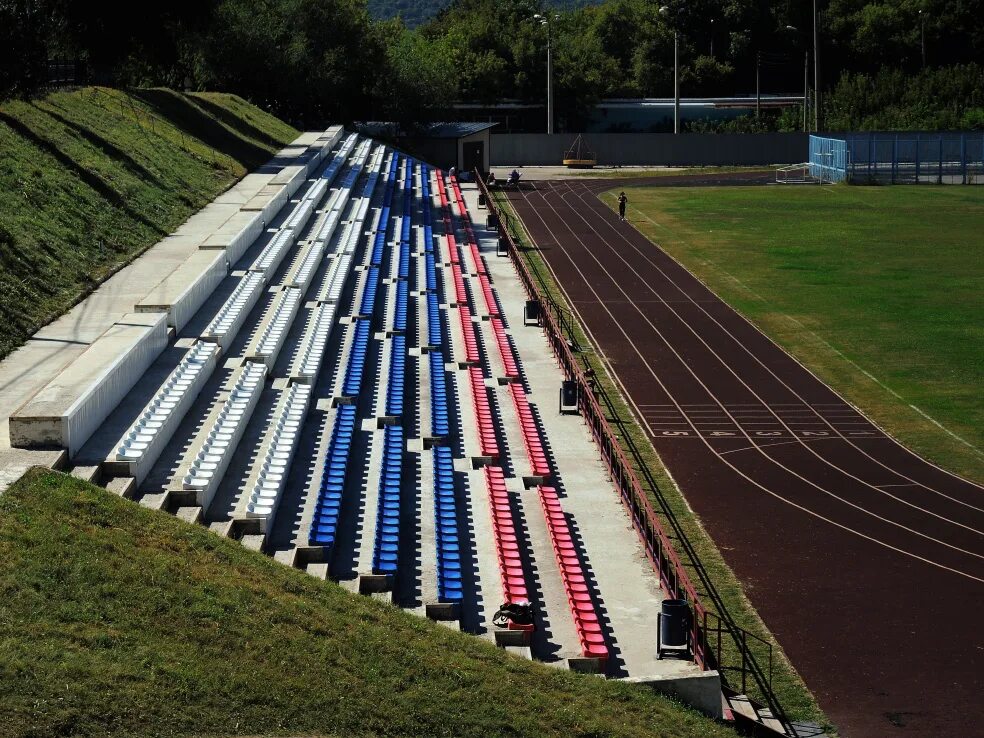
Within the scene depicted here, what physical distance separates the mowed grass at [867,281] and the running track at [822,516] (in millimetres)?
1158

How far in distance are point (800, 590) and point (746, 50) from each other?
111m

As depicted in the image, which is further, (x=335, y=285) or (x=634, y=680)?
(x=335, y=285)

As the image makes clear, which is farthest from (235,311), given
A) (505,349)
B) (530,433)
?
(505,349)

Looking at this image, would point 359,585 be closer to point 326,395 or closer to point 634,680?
point 634,680

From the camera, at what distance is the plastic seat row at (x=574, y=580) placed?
1667 cm

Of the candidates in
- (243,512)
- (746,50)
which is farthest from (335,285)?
(746,50)

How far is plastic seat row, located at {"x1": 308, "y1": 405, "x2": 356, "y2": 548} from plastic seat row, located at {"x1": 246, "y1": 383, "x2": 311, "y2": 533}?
59 cm

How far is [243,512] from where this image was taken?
59.9ft

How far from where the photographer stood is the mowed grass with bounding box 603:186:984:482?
101 ft

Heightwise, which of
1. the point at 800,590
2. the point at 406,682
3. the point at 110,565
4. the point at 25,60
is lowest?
the point at 800,590

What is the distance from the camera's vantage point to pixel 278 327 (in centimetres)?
2892

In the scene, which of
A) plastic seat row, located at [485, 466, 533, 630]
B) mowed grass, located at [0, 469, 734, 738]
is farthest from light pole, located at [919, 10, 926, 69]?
mowed grass, located at [0, 469, 734, 738]

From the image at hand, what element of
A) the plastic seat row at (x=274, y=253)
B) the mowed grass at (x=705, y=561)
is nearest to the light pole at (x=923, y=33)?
the plastic seat row at (x=274, y=253)

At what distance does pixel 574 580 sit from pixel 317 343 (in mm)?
12028
